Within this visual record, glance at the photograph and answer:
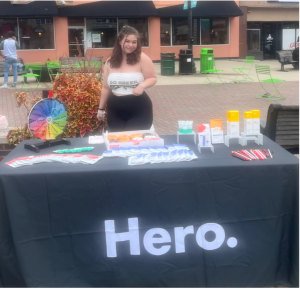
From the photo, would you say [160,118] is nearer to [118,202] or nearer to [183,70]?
[118,202]

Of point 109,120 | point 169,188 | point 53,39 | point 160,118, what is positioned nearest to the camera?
point 169,188

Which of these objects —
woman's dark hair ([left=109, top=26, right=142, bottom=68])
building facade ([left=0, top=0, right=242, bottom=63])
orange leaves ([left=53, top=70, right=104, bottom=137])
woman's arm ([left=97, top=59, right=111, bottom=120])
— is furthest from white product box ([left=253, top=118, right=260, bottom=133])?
building facade ([left=0, top=0, right=242, bottom=63])

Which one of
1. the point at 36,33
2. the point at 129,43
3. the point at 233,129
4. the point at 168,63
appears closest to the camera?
the point at 233,129

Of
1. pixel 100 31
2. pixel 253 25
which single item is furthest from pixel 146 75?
pixel 253 25

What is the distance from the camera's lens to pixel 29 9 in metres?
22.6

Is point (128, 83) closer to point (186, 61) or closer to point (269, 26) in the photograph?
point (186, 61)

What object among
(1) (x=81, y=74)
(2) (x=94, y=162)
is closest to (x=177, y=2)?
(1) (x=81, y=74)

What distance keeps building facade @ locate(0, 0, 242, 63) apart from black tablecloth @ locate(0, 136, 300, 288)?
21284 mm

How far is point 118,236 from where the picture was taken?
2947 millimetres

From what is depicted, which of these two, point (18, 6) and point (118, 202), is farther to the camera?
point (18, 6)

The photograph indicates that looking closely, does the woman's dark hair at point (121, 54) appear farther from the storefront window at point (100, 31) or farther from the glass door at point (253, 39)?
the glass door at point (253, 39)

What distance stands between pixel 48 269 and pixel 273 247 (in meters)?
1.51

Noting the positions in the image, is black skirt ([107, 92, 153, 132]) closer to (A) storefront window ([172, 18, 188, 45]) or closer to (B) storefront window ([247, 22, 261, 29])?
(A) storefront window ([172, 18, 188, 45])

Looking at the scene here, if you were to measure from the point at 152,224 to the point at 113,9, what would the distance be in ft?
75.2
